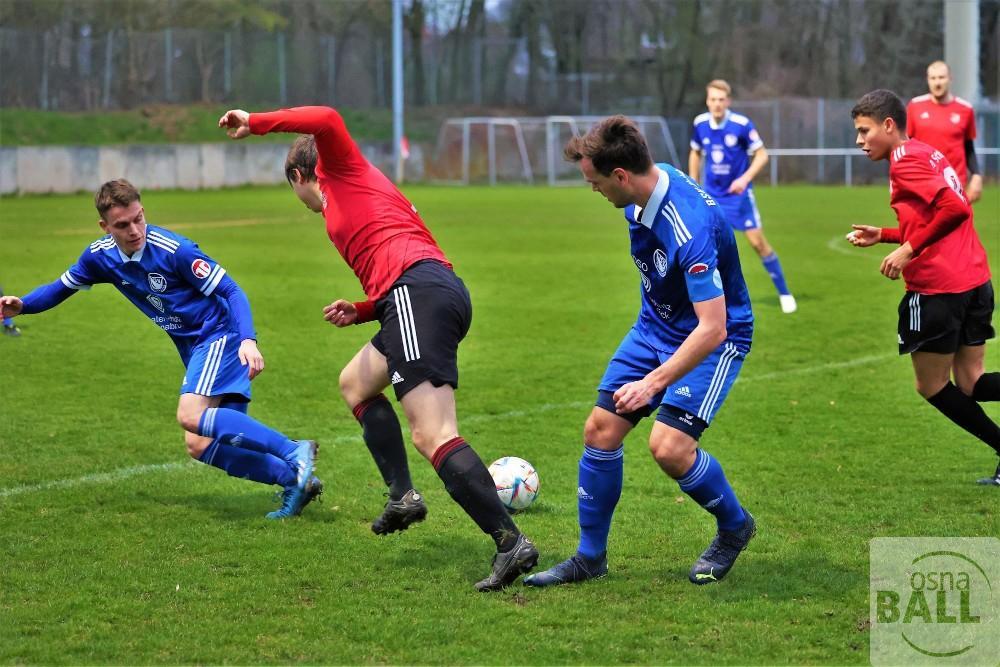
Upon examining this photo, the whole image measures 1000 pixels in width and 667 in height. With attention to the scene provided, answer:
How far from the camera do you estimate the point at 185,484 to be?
628 centimetres

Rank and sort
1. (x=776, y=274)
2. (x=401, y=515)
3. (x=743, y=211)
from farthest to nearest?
(x=743, y=211), (x=776, y=274), (x=401, y=515)

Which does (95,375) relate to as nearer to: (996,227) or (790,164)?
(996,227)

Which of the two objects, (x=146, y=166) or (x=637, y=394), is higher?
(x=146, y=166)

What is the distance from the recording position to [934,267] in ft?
19.3

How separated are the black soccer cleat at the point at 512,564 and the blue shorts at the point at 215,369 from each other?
1.82 m

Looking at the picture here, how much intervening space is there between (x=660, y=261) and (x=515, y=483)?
5.26ft

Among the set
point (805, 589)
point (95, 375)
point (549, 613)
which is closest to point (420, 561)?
point (549, 613)

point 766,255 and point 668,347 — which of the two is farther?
point 766,255

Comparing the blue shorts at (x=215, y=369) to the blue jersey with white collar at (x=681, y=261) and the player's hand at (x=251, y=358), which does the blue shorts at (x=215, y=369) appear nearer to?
the player's hand at (x=251, y=358)

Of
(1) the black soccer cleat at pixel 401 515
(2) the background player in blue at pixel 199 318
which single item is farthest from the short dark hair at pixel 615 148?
(2) the background player in blue at pixel 199 318

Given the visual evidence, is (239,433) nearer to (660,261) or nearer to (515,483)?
(515,483)

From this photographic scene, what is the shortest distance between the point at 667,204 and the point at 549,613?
4.95 feet

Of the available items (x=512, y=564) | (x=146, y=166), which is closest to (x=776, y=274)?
(x=512, y=564)

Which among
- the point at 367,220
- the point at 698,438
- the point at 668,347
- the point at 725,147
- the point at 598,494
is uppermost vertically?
the point at 725,147
